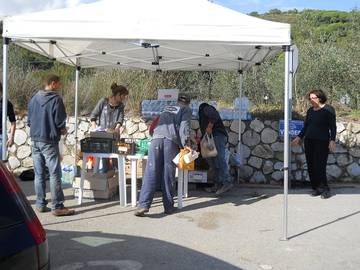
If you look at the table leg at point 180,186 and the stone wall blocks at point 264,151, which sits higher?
the stone wall blocks at point 264,151

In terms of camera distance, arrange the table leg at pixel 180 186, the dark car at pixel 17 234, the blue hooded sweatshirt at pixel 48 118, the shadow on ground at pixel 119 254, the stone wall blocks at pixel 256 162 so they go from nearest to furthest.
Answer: the dark car at pixel 17 234
the shadow on ground at pixel 119 254
the blue hooded sweatshirt at pixel 48 118
the table leg at pixel 180 186
the stone wall blocks at pixel 256 162

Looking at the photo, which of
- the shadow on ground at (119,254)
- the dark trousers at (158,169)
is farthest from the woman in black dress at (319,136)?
the shadow on ground at (119,254)

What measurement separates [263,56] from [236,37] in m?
2.77

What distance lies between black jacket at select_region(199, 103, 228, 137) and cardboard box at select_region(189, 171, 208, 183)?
0.81 meters

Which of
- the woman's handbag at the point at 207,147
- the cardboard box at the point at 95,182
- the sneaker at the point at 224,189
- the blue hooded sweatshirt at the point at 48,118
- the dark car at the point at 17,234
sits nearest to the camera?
the dark car at the point at 17,234

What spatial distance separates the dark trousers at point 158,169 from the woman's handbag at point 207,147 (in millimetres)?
1376

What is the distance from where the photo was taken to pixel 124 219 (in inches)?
295

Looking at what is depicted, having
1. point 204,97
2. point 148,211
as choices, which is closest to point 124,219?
point 148,211

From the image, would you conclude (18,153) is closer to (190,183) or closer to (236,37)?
(190,183)

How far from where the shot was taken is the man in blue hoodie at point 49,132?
7.29 meters

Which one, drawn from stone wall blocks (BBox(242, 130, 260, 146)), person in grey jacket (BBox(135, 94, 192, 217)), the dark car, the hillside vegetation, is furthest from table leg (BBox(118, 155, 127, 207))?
the dark car

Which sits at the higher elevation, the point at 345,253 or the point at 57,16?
the point at 57,16

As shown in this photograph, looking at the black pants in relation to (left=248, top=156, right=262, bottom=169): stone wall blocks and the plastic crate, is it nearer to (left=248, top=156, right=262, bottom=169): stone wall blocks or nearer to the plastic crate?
(left=248, top=156, right=262, bottom=169): stone wall blocks

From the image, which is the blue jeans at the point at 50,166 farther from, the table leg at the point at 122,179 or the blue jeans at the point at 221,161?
the blue jeans at the point at 221,161
